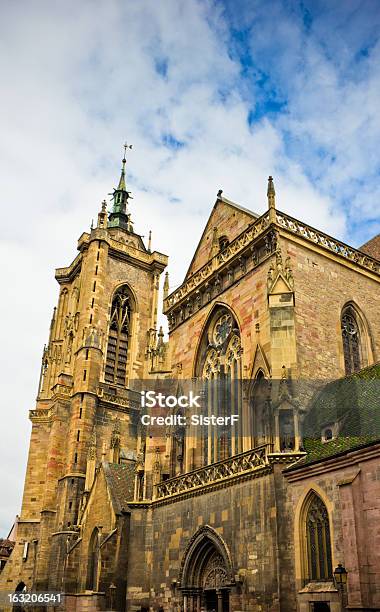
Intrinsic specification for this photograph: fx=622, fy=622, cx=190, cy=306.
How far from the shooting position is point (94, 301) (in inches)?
Answer: 1500

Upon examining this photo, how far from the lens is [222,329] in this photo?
21.7 m

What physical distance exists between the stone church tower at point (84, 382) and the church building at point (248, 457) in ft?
0.87

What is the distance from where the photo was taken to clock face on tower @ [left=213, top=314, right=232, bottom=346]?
21234 millimetres

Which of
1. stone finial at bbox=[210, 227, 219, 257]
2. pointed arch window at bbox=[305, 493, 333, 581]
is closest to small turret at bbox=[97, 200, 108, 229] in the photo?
stone finial at bbox=[210, 227, 219, 257]

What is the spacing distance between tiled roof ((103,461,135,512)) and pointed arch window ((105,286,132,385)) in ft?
34.2

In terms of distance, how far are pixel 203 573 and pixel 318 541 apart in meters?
5.33

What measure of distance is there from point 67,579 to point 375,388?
601 inches

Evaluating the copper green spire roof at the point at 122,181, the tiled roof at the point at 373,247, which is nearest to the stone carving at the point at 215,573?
the tiled roof at the point at 373,247

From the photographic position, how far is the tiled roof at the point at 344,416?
14.6 m

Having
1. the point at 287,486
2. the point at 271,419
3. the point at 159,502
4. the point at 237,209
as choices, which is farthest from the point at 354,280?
the point at 159,502

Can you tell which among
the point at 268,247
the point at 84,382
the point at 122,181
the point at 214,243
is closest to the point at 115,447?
the point at 84,382

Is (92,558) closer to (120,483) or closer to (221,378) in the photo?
(120,483)

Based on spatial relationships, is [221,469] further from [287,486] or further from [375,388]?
[375,388]

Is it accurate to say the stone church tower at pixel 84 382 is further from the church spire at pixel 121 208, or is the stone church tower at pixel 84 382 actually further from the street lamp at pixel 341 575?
the street lamp at pixel 341 575
